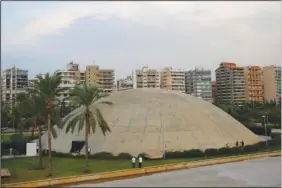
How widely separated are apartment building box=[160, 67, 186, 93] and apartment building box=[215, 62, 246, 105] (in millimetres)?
6798

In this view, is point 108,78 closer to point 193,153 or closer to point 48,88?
point 193,153

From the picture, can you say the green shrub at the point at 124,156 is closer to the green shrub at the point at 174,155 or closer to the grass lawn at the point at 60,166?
the grass lawn at the point at 60,166

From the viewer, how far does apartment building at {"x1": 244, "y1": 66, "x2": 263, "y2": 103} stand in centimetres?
6412

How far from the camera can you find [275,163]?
881 inches

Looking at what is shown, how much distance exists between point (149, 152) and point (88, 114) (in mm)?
7450

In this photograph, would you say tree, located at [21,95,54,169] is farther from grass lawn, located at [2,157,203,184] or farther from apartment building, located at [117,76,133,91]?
apartment building, located at [117,76,133,91]

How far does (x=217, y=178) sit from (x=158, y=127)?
444 inches

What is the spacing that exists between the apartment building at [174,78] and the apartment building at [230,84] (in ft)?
22.3

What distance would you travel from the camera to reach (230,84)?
64.9m

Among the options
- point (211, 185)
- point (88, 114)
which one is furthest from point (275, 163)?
point (88, 114)

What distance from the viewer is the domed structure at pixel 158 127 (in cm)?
2739

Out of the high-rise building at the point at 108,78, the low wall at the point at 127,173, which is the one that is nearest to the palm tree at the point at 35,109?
the low wall at the point at 127,173

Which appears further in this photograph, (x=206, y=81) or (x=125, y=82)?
(x=125, y=82)

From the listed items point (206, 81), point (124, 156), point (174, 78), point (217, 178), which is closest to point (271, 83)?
point (206, 81)
